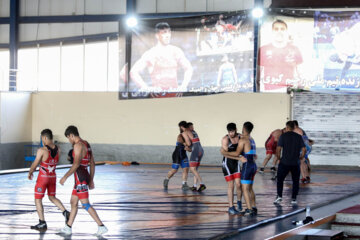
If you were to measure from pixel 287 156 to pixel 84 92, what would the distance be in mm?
14974

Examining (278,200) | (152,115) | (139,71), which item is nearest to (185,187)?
(278,200)

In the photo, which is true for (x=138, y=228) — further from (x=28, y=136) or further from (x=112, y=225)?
(x=28, y=136)

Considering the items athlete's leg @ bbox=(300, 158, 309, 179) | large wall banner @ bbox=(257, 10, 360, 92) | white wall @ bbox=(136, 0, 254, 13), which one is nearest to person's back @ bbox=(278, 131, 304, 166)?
athlete's leg @ bbox=(300, 158, 309, 179)

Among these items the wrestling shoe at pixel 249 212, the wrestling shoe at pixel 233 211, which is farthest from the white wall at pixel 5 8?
the wrestling shoe at pixel 249 212

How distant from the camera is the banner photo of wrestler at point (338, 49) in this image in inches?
875

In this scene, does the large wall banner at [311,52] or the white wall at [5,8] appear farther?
the white wall at [5,8]

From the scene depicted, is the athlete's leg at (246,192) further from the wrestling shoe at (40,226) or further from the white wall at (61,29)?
the white wall at (61,29)

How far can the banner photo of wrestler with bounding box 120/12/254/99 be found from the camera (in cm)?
2375

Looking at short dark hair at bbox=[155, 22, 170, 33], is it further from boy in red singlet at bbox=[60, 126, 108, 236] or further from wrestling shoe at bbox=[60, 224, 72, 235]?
wrestling shoe at bbox=[60, 224, 72, 235]

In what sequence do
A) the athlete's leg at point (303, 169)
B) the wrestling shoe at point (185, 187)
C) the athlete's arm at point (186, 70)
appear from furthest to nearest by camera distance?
1. the athlete's arm at point (186, 70)
2. the athlete's leg at point (303, 169)
3. the wrestling shoe at point (185, 187)

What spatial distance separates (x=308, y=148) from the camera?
19328 millimetres

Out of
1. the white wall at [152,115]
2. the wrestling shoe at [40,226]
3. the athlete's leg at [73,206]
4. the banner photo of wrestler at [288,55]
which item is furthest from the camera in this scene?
the white wall at [152,115]

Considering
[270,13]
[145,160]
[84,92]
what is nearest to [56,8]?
[84,92]

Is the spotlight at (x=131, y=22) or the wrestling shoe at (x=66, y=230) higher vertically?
the spotlight at (x=131, y=22)
